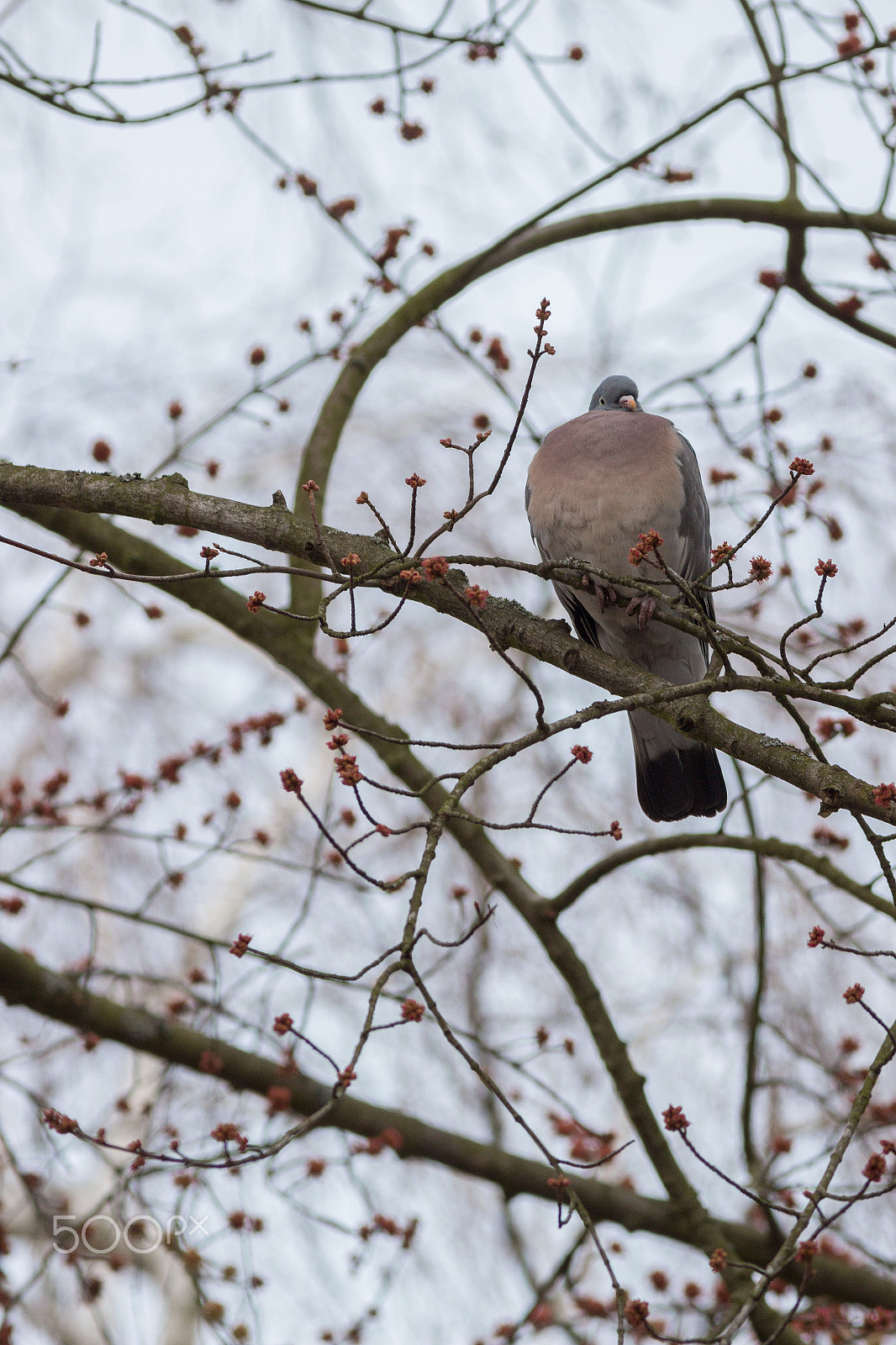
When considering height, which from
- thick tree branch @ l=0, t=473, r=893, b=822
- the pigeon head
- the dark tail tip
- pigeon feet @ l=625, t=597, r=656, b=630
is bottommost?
thick tree branch @ l=0, t=473, r=893, b=822

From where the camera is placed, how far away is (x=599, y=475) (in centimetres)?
325

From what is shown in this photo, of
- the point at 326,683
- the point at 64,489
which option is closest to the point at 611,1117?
the point at 326,683

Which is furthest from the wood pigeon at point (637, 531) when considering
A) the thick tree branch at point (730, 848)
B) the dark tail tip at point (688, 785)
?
the thick tree branch at point (730, 848)

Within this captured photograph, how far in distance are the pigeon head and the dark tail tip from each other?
1.09m

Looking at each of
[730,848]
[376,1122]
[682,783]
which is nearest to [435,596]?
[730,848]

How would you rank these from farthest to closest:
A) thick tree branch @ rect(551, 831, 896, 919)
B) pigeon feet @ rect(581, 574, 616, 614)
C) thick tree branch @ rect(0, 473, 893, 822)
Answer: pigeon feet @ rect(581, 574, 616, 614), thick tree branch @ rect(551, 831, 896, 919), thick tree branch @ rect(0, 473, 893, 822)

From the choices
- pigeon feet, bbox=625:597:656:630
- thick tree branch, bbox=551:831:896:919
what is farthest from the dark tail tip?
pigeon feet, bbox=625:597:656:630

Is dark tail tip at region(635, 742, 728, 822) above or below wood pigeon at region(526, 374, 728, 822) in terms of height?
below

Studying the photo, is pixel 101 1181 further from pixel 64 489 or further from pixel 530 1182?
pixel 64 489

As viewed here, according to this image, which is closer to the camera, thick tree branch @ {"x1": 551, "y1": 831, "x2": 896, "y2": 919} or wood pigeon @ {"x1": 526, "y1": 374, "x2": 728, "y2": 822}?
thick tree branch @ {"x1": 551, "y1": 831, "x2": 896, "y2": 919}

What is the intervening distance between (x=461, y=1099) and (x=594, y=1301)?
1547 millimetres

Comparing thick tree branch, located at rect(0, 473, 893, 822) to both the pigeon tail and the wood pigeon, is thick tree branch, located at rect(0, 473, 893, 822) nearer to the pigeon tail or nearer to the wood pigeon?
the wood pigeon

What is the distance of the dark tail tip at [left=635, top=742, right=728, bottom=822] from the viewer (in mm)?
3414

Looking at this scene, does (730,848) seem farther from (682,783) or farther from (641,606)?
(641,606)
